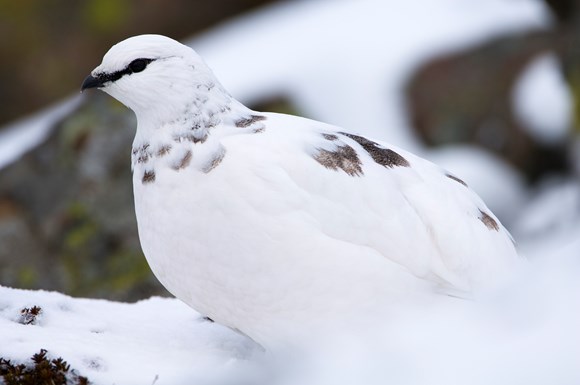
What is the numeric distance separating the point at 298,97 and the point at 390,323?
523 cm

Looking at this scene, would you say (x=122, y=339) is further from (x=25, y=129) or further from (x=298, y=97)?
(x=25, y=129)

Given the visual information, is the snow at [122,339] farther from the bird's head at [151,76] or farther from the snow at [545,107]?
the snow at [545,107]

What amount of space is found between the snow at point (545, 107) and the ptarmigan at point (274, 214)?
4.81m

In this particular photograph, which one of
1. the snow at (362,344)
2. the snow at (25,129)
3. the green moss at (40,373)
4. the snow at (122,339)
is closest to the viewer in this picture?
the snow at (362,344)

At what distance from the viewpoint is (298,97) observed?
25.5ft

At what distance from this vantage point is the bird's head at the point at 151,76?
3111 mm

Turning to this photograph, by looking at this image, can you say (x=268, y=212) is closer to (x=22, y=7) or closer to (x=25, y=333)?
(x=25, y=333)

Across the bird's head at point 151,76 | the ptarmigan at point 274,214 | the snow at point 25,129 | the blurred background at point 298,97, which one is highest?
the bird's head at point 151,76

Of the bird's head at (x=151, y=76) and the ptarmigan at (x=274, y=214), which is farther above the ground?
the bird's head at (x=151, y=76)

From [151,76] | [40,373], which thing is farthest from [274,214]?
[40,373]

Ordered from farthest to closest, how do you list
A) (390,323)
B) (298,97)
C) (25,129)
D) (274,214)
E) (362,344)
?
(25,129) < (298,97) < (274,214) < (390,323) < (362,344)

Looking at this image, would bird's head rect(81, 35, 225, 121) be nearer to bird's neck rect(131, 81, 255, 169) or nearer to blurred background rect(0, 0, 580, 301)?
bird's neck rect(131, 81, 255, 169)

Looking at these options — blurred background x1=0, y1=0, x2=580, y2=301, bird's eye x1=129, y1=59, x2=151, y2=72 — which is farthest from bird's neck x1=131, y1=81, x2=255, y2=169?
blurred background x1=0, y1=0, x2=580, y2=301

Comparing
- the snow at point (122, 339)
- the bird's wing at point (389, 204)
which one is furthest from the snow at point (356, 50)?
the bird's wing at point (389, 204)
